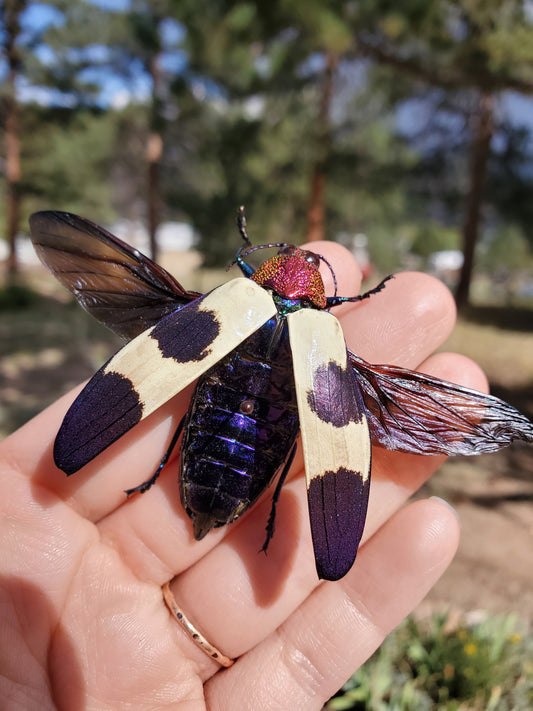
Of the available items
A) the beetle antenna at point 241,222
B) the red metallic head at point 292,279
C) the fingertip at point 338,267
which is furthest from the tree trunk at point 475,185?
the red metallic head at point 292,279

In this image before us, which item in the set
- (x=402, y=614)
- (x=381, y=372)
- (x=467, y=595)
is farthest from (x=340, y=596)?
(x=467, y=595)

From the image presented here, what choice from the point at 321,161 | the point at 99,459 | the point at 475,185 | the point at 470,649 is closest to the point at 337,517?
the point at 99,459

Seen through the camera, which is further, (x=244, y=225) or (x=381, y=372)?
(x=244, y=225)

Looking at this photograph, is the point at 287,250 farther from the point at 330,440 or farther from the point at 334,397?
the point at 330,440

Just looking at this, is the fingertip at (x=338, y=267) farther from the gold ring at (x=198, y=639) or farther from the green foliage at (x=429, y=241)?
the green foliage at (x=429, y=241)

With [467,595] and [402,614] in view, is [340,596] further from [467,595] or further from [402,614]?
[467,595]
